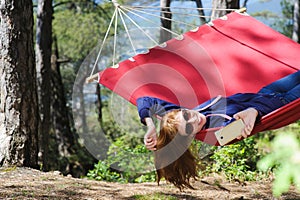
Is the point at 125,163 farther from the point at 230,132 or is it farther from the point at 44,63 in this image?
the point at 230,132

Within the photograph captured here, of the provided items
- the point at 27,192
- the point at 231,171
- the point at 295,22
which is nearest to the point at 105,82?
the point at 27,192

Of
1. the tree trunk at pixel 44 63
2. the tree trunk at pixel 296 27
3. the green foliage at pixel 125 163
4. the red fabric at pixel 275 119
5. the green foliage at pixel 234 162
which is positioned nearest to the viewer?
the red fabric at pixel 275 119

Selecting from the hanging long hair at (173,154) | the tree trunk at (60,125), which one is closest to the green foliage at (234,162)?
the hanging long hair at (173,154)

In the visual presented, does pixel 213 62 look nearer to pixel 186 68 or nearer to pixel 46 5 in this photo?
pixel 186 68

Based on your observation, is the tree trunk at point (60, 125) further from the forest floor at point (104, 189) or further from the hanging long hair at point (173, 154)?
the hanging long hair at point (173, 154)

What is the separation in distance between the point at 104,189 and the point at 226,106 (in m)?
1.00

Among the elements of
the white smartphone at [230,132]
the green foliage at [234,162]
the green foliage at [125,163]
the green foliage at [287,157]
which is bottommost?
the green foliage at [125,163]

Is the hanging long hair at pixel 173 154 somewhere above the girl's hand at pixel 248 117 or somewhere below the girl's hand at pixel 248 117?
below

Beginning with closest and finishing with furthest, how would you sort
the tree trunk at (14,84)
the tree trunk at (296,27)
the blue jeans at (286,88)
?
the blue jeans at (286,88)
the tree trunk at (14,84)
the tree trunk at (296,27)

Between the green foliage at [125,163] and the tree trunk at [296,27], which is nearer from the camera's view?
the green foliage at [125,163]

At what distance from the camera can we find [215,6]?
3445 millimetres

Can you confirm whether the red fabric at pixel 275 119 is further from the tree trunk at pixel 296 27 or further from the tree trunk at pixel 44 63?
the tree trunk at pixel 296 27

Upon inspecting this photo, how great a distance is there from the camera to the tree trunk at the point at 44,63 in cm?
541

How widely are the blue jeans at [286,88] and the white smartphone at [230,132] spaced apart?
13.2 inches
